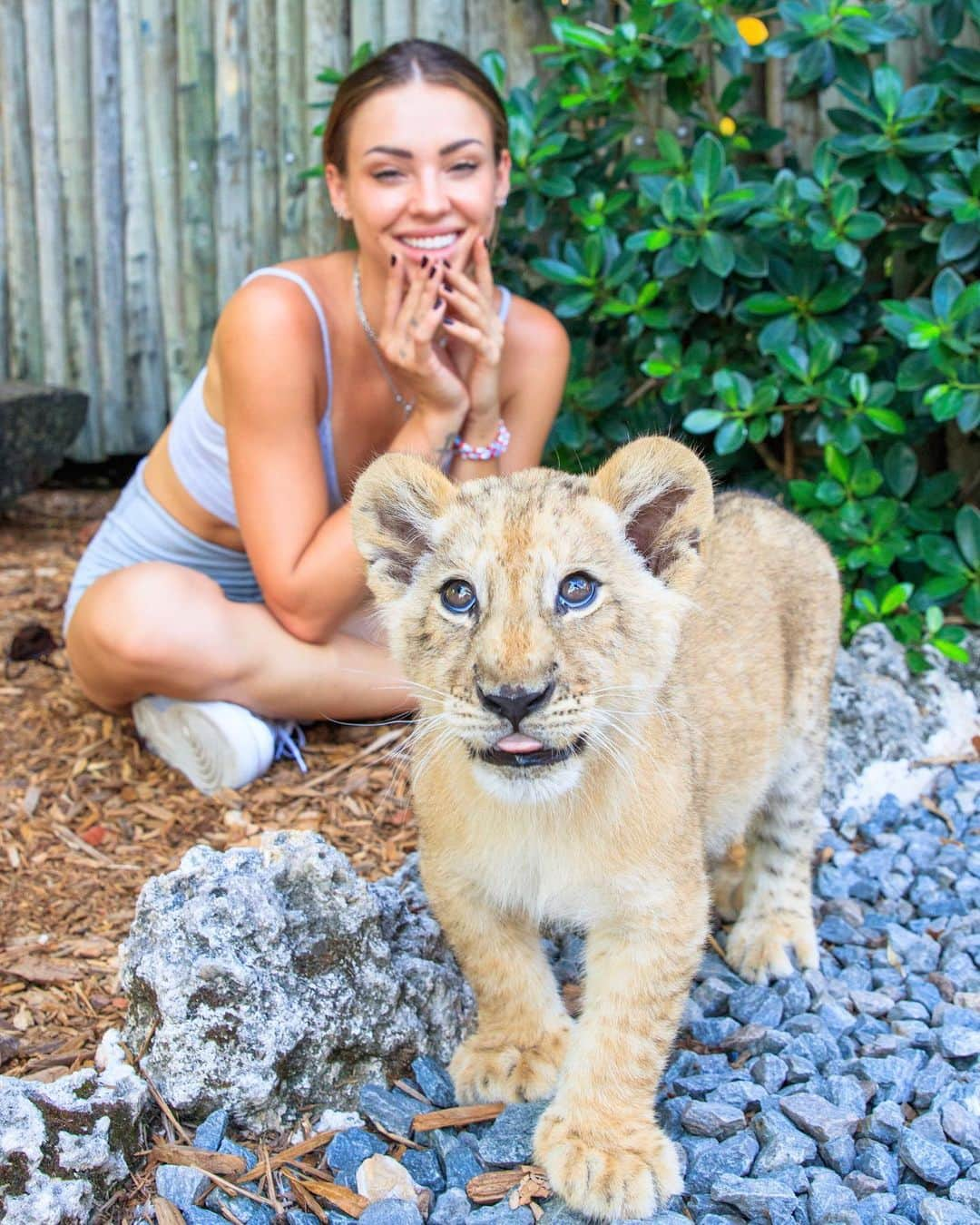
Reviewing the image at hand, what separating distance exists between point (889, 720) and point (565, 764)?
247cm

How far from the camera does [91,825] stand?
4.25 meters

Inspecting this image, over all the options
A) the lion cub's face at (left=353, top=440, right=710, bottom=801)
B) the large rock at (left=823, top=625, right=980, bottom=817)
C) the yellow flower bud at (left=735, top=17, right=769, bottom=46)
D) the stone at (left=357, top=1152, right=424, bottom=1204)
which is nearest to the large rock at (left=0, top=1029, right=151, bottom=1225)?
the stone at (left=357, top=1152, right=424, bottom=1204)

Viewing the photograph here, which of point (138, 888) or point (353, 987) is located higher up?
point (353, 987)

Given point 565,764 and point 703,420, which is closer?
point 565,764

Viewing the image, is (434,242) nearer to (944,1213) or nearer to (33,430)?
(944,1213)

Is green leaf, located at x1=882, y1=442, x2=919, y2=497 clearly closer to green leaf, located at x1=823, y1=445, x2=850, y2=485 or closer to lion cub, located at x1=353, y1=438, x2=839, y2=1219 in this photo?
green leaf, located at x1=823, y1=445, x2=850, y2=485

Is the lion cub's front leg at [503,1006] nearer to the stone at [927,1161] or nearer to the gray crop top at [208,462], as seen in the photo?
the stone at [927,1161]

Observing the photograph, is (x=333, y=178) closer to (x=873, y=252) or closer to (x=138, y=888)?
(x=873, y=252)

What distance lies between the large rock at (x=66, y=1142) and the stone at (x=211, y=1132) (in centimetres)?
12

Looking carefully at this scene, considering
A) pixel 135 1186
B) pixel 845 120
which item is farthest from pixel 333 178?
pixel 135 1186

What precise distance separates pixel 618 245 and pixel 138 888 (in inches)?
123

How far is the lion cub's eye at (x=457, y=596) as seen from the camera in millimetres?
2684

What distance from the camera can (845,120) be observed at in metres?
4.82

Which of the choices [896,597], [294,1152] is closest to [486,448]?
[896,597]
